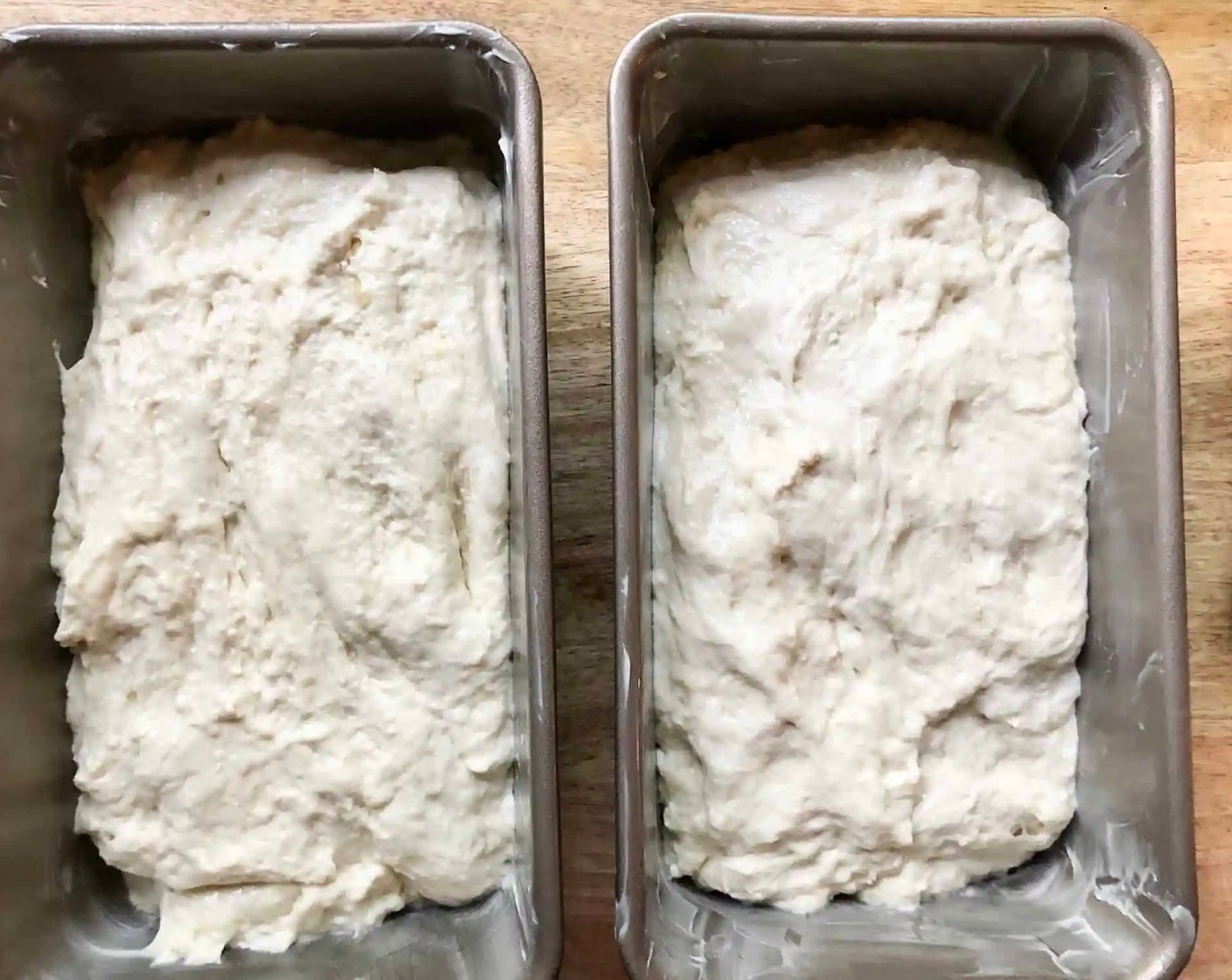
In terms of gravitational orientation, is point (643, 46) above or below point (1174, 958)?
above

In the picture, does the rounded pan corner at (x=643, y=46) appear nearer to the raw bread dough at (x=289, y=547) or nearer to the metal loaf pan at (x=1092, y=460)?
the metal loaf pan at (x=1092, y=460)

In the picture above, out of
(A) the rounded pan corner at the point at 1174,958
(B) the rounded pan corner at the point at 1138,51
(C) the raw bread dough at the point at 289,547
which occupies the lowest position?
(A) the rounded pan corner at the point at 1174,958

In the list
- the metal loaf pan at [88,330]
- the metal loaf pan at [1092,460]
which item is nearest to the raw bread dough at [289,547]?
the metal loaf pan at [88,330]

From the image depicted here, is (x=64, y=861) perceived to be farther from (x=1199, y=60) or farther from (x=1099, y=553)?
(x=1199, y=60)

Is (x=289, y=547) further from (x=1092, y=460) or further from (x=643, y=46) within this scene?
(x=1092, y=460)

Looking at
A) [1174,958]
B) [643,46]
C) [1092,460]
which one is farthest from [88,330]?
[1174,958]

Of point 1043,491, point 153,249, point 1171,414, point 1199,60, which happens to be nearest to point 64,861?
point 153,249
